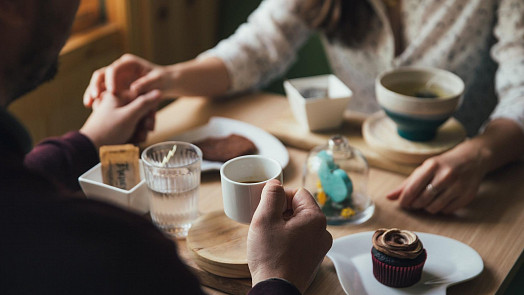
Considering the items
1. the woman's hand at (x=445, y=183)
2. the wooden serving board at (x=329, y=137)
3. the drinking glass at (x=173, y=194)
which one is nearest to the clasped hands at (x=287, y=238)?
the drinking glass at (x=173, y=194)

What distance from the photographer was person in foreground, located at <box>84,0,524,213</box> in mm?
1406

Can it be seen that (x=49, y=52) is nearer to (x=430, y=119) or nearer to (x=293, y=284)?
(x=293, y=284)

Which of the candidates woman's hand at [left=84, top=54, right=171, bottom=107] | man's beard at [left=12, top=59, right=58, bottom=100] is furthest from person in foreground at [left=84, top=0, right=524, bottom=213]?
man's beard at [left=12, top=59, right=58, bottom=100]

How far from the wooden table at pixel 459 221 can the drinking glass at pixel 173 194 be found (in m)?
0.04

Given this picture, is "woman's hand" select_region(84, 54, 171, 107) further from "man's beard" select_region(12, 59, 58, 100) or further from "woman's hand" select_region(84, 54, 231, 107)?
"man's beard" select_region(12, 59, 58, 100)

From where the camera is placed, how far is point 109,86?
4.59ft

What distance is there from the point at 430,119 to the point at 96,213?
86cm

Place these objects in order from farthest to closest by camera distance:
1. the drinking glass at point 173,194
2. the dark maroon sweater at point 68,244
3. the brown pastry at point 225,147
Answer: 1. the brown pastry at point 225,147
2. the drinking glass at point 173,194
3. the dark maroon sweater at point 68,244

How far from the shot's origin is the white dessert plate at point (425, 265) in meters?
0.93

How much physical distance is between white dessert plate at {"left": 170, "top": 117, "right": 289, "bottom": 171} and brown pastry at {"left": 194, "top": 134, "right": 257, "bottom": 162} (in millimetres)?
32

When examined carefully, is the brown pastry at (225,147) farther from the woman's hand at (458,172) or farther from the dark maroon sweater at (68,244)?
the dark maroon sweater at (68,244)

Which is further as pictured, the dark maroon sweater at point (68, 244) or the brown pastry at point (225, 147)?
the brown pastry at point (225, 147)

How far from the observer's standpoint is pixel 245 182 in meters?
1.02

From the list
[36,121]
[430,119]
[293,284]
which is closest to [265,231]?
[293,284]
